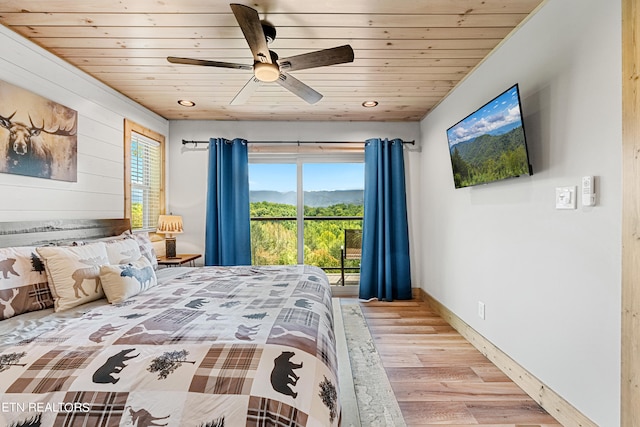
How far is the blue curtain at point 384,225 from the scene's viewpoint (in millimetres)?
3959

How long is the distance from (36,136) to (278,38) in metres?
Result: 1.81

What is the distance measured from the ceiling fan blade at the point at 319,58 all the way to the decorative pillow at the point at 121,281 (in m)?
1.61

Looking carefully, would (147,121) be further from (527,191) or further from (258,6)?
(527,191)

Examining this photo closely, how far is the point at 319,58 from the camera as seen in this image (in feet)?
6.27

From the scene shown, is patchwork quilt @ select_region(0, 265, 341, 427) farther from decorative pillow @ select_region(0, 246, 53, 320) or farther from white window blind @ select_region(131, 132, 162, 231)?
white window blind @ select_region(131, 132, 162, 231)

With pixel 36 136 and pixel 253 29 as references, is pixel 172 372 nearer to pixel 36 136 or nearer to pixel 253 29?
pixel 253 29

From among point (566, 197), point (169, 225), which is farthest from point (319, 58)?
point (169, 225)

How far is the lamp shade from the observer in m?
3.53

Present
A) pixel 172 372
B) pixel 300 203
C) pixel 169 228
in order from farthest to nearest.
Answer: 1. pixel 300 203
2. pixel 169 228
3. pixel 172 372

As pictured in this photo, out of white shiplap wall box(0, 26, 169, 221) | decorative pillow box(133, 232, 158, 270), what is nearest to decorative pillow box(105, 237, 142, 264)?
decorative pillow box(133, 232, 158, 270)

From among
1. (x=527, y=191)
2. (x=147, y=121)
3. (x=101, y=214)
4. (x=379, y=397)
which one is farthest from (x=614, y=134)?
(x=147, y=121)

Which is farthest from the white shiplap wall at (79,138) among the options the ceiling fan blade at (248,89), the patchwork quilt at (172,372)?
the ceiling fan blade at (248,89)

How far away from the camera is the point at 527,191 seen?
2.00 m

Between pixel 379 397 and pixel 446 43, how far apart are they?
2.46m
